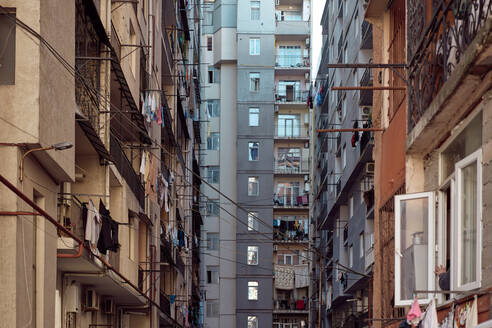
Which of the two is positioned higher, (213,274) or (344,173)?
(344,173)

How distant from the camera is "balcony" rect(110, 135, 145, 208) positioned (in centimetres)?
2315

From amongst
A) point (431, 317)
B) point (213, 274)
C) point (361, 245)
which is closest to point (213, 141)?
point (213, 274)

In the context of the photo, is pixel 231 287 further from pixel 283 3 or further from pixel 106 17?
pixel 106 17

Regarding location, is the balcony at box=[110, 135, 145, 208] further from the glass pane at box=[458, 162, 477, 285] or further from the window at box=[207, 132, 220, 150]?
the window at box=[207, 132, 220, 150]

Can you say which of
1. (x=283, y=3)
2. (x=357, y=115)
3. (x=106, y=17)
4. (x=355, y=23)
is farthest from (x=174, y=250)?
(x=283, y=3)

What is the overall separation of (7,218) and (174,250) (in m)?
27.5

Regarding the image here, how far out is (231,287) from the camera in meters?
64.2

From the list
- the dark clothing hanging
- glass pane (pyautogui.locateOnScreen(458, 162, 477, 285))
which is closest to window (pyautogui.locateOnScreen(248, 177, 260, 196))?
the dark clothing hanging

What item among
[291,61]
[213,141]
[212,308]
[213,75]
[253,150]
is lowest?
[212,308]

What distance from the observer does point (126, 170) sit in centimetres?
2492

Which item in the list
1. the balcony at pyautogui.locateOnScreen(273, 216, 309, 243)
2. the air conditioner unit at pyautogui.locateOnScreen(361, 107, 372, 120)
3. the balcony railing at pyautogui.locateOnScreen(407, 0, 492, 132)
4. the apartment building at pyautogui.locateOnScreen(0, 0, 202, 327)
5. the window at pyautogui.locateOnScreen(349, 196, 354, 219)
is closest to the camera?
the balcony railing at pyautogui.locateOnScreen(407, 0, 492, 132)

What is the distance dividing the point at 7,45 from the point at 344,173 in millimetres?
30850

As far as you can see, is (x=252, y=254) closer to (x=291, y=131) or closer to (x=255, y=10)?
(x=291, y=131)

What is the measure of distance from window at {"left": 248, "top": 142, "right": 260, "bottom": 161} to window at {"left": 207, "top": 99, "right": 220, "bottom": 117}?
357cm
